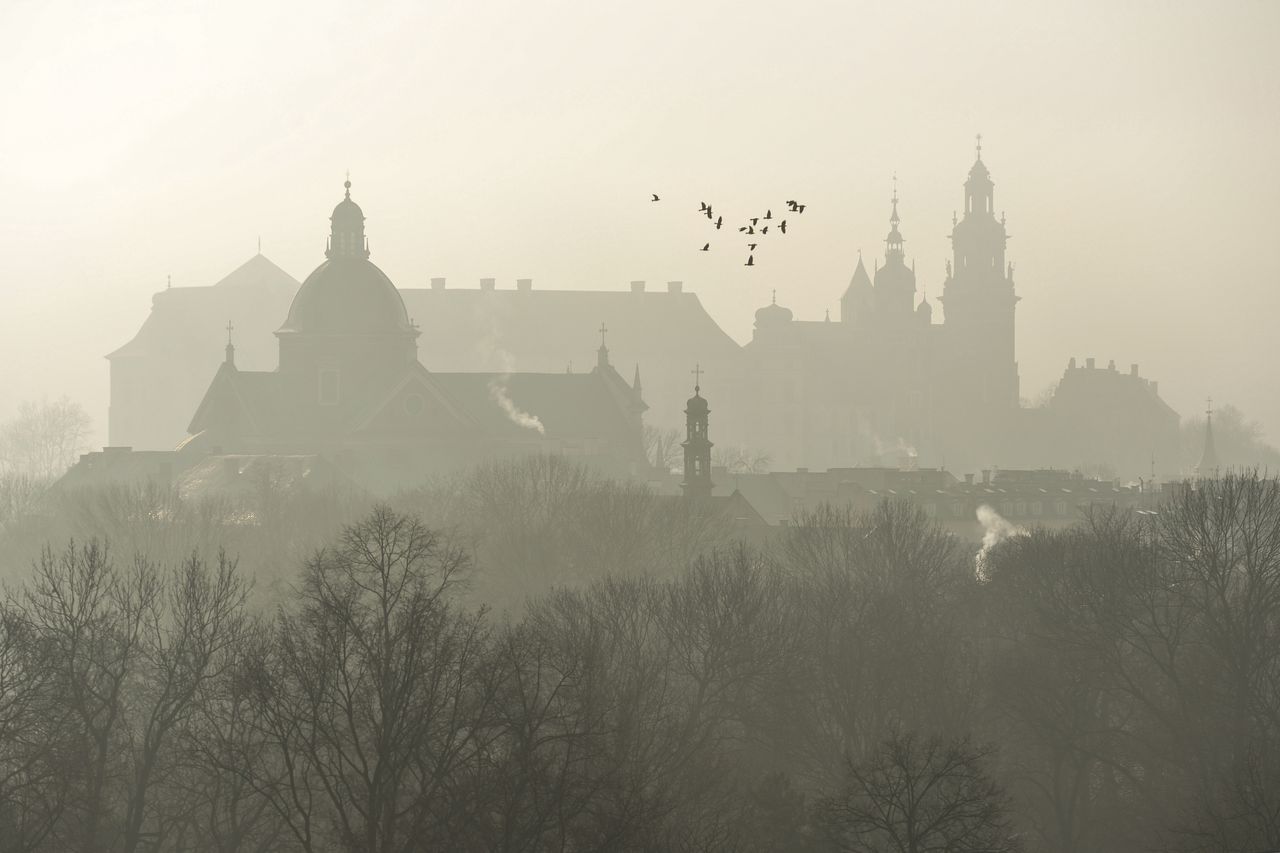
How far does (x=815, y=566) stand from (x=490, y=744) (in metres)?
30.8

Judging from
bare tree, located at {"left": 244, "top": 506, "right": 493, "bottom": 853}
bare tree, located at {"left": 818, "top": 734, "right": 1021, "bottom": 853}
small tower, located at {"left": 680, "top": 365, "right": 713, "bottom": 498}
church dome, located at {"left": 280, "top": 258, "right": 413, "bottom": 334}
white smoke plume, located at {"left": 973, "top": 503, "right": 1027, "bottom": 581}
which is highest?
church dome, located at {"left": 280, "top": 258, "right": 413, "bottom": 334}

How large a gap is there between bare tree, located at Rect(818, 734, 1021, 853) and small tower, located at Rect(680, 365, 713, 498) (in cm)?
4278

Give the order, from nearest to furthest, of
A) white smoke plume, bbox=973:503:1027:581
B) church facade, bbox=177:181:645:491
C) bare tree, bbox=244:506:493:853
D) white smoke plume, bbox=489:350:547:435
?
bare tree, bbox=244:506:493:853 → white smoke plume, bbox=973:503:1027:581 → church facade, bbox=177:181:645:491 → white smoke plume, bbox=489:350:547:435

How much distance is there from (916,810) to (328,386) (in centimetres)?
8443

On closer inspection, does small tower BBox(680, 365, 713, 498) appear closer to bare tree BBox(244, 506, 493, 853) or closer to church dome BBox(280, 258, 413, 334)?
church dome BBox(280, 258, 413, 334)

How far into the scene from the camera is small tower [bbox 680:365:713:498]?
299 ft

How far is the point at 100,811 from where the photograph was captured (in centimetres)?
4272

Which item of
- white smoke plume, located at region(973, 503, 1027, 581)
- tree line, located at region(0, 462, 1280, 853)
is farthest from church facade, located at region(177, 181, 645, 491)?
tree line, located at region(0, 462, 1280, 853)

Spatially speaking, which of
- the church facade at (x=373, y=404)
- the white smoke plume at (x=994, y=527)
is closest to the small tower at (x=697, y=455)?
the white smoke plume at (x=994, y=527)

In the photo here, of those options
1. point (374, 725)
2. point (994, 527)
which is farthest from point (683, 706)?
point (994, 527)

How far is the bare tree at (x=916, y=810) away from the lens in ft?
139

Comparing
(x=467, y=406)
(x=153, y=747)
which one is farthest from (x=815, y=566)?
(x=467, y=406)

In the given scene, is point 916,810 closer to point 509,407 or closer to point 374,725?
point 374,725

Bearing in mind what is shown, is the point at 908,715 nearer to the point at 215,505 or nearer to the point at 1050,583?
the point at 1050,583
